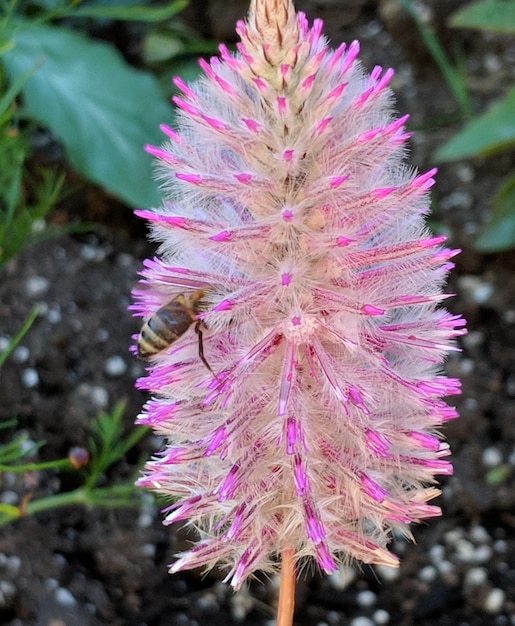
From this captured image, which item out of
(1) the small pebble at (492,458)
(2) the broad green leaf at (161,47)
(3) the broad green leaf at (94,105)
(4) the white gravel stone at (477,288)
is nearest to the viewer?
(1) the small pebble at (492,458)

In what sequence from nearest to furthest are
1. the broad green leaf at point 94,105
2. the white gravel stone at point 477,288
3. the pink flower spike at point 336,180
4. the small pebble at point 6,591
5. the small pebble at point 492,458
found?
the pink flower spike at point 336,180 < the small pebble at point 6,591 < the small pebble at point 492,458 < the broad green leaf at point 94,105 < the white gravel stone at point 477,288

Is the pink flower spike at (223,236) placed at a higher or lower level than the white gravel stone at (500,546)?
higher

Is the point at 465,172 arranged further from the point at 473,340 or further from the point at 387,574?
the point at 387,574

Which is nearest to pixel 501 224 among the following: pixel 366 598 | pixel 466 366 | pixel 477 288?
pixel 477 288

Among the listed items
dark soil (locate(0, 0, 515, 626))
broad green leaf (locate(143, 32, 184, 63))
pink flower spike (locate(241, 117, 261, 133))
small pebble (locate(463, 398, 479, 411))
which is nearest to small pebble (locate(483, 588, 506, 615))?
dark soil (locate(0, 0, 515, 626))

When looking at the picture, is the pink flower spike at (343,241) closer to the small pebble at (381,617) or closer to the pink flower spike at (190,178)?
the pink flower spike at (190,178)

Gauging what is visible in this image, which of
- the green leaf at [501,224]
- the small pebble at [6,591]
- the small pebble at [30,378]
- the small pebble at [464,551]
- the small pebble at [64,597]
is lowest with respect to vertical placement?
the small pebble at [6,591]

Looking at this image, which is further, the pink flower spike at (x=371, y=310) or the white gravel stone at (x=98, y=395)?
the white gravel stone at (x=98, y=395)

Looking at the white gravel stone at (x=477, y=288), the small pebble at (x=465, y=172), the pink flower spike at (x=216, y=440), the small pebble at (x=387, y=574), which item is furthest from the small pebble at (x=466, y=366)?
the pink flower spike at (x=216, y=440)
